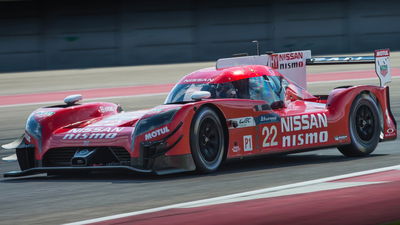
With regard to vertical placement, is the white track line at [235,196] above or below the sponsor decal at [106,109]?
below

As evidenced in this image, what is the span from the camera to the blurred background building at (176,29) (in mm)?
26375

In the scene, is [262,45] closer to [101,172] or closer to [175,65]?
Result: [175,65]

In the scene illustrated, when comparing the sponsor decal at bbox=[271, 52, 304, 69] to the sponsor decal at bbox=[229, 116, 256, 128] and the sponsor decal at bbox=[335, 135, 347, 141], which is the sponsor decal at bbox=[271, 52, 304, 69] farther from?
the sponsor decal at bbox=[229, 116, 256, 128]

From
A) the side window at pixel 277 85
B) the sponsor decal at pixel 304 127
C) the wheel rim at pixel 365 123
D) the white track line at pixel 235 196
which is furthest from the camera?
the wheel rim at pixel 365 123

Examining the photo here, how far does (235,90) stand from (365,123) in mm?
1902

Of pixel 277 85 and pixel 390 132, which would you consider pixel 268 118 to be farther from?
pixel 390 132

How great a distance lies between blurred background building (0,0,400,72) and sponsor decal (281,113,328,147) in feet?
56.3

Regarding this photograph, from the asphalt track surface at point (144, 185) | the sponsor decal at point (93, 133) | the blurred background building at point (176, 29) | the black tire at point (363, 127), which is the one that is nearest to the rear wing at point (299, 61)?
the black tire at point (363, 127)

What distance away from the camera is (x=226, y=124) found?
8844mm

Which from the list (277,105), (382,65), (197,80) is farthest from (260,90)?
(382,65)

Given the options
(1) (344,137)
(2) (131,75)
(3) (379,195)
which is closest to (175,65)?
(2) (131,75)

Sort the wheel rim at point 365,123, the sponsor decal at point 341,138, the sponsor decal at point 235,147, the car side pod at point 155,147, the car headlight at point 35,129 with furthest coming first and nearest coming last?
1. the wheel rim at point 365,123
2. the sponsor decal at point 341,138
3. the car headlight at point 35,129
4. the sponsor decal at point 235,147
5. the car side pod at point 155,147

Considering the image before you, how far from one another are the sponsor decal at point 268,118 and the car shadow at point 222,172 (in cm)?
40

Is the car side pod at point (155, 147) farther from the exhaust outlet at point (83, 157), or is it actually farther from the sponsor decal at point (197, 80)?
the sponsor decal at point (197, 80)
